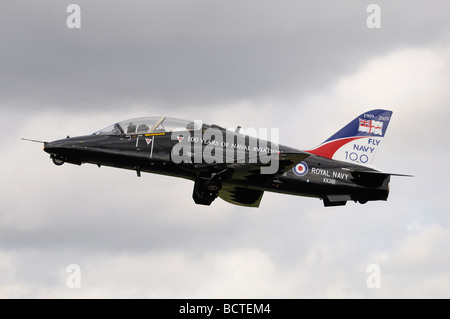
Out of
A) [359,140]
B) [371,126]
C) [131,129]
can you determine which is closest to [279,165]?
[359,140]

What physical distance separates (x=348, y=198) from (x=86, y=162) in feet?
38.8

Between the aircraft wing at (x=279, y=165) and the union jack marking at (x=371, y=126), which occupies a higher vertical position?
the union jack marking at (x=371, y=126)

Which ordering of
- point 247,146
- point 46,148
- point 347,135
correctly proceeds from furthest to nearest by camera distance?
point 347,135
point 247,146
point 46,148

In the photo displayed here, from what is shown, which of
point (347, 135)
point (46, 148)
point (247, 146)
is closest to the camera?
point (46, 148)

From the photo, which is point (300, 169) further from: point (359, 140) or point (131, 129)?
point (131, 129)

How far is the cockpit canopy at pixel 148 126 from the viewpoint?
106 ft

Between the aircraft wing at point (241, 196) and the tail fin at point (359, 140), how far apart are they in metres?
3.66

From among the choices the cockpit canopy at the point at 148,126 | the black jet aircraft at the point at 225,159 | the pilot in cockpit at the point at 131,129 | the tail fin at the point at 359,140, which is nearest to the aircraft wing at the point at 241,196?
the black jet aircraft at the point at 225,159

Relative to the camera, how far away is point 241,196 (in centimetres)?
3700

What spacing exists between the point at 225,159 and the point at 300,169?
12.0 feet

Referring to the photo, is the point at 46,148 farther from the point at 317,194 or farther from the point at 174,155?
the point at 317,194

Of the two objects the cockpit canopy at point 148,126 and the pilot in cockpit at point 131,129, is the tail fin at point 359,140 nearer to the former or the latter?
the cockpit canopy at point 148,126

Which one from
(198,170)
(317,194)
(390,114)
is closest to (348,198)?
(317,194)

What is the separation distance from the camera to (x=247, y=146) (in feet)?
109
